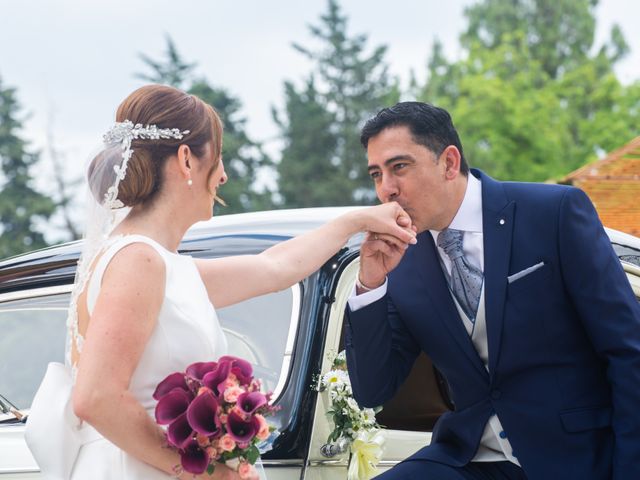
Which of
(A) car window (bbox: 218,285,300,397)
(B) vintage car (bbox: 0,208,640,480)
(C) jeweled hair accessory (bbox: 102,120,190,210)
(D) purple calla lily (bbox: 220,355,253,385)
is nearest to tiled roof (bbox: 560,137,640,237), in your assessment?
(B) vintage car (bbox: 0,208,640,480)

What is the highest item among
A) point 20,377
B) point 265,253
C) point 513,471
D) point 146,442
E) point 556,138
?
point 265,253

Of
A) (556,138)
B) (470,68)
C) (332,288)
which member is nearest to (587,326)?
(332,288)

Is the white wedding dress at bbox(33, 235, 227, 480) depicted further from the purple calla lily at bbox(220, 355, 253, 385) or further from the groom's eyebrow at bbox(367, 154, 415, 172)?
the groom's eyebrow at bbox(367, 154, 415, 172)

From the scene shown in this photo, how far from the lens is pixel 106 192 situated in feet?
9.21

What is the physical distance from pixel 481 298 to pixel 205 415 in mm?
1414

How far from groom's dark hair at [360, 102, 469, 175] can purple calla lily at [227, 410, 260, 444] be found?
1592 millimetres

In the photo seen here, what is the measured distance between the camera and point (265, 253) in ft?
11.4

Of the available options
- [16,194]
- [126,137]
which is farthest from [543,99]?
[126,137]

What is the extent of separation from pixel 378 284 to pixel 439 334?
32 centimetres

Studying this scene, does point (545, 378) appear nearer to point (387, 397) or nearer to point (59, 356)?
point (387, 397)

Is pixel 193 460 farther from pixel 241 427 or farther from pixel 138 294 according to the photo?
pixel 138 294

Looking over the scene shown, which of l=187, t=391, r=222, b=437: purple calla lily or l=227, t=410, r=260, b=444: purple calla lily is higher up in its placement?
l=187, t=391, r=222, b=437: purple calla lily

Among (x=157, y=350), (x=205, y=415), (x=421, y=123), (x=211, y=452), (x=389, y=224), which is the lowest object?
(x=211, y=452)

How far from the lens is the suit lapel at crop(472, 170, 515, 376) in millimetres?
3301
